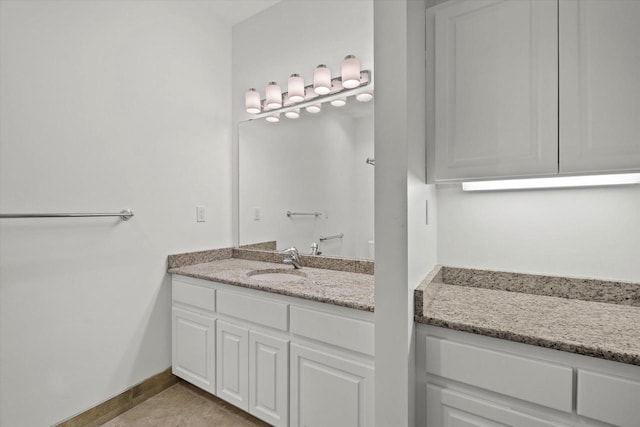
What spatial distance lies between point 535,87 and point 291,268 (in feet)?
5.30

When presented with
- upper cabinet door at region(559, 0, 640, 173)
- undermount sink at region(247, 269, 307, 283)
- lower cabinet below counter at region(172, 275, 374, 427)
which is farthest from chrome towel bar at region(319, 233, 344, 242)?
upper cabinet door at region(559, 0, 640, 173)

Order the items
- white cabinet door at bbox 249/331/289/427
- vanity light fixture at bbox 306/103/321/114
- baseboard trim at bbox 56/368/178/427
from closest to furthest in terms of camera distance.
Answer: white cabinet door at bbox 249/331/289/427, baseboard trim at bbox 56/368/178/427, vanity light fixture at bbox 306/103/321/114

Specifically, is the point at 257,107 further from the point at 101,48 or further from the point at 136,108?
the point at 101,48

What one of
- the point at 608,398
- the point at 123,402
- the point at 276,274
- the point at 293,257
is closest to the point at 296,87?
the point at 293,257

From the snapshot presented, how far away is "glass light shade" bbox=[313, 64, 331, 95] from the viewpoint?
2.07 m

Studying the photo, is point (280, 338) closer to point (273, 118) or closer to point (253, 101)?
point (273, 118)

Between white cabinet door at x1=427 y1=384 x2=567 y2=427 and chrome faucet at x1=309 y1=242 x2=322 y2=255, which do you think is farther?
chrome faucet at x1=309 y1=242 x2=322 y2=255

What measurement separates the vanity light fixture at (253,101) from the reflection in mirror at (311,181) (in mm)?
95

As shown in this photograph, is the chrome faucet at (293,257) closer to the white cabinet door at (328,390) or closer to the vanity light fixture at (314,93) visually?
the white cabinet door at (328,390)

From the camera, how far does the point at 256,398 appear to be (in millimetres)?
1701

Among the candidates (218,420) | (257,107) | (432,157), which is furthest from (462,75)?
(218,420)

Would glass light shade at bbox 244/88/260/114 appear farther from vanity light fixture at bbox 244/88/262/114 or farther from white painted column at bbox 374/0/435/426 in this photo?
white painted column at bbox 374/0/435/426

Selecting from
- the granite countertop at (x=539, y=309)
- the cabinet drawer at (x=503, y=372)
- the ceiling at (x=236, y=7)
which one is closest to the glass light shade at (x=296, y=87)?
the ceiling at (x=236, y=7)

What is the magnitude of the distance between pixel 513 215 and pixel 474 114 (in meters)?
0.54
